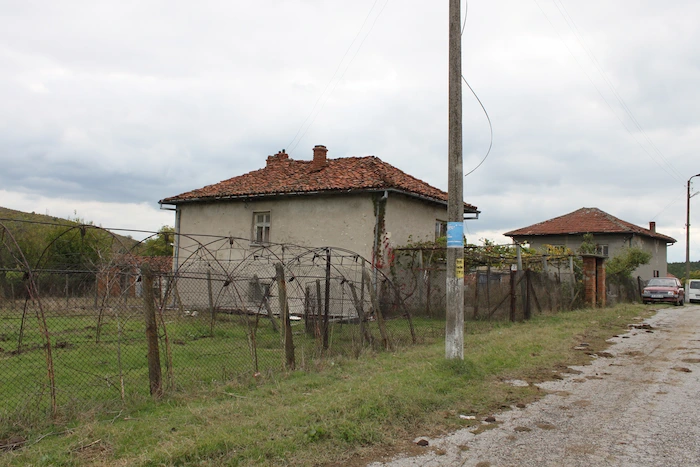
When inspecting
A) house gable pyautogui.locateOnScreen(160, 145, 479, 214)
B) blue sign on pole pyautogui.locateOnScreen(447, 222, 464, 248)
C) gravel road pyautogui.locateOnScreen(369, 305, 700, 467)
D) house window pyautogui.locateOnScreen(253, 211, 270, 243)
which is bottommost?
gravel road pyautogui.locateOnScreen(369, 305, 700, 467)

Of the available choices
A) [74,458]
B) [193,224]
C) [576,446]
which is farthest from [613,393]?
[193,224]

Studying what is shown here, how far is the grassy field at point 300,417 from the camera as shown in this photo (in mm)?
4910

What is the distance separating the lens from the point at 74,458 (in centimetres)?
470

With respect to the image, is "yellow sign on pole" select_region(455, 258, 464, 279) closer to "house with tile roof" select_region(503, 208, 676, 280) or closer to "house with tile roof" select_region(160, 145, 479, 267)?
"house with tile roof" select_region(160, 145, 479, 267)

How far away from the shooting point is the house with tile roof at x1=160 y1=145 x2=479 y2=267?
17.5m

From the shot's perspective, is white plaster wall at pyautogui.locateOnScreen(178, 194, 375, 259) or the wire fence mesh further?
white plaster wall at pyautogui.locateOnScreen(178, 194, 375, 259)

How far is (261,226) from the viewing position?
2011 centimetres

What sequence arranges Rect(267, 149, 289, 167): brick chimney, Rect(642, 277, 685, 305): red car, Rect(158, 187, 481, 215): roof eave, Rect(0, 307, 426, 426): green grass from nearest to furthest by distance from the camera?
Rect(0, 307, 426, 426): green grass, Rect(158, 187, 481, 215): roof eave, Rect(267, 149, 289, 167): brick chimney, Rect(642, 277, 685, 305): red car

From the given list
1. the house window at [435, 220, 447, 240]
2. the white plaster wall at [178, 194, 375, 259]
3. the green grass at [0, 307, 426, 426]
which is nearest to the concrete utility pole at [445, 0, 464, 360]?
the green grass at [0, 307, 426, 426]

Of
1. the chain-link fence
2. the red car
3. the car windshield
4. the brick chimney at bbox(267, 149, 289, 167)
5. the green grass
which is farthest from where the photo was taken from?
the car windshield

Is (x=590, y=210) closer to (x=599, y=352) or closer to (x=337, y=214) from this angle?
(x=337, y=214)

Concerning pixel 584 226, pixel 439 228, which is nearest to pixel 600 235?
pixel 584 226

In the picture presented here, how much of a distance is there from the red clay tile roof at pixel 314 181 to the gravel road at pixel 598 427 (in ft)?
32.4

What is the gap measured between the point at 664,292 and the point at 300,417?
28308 millimetres
